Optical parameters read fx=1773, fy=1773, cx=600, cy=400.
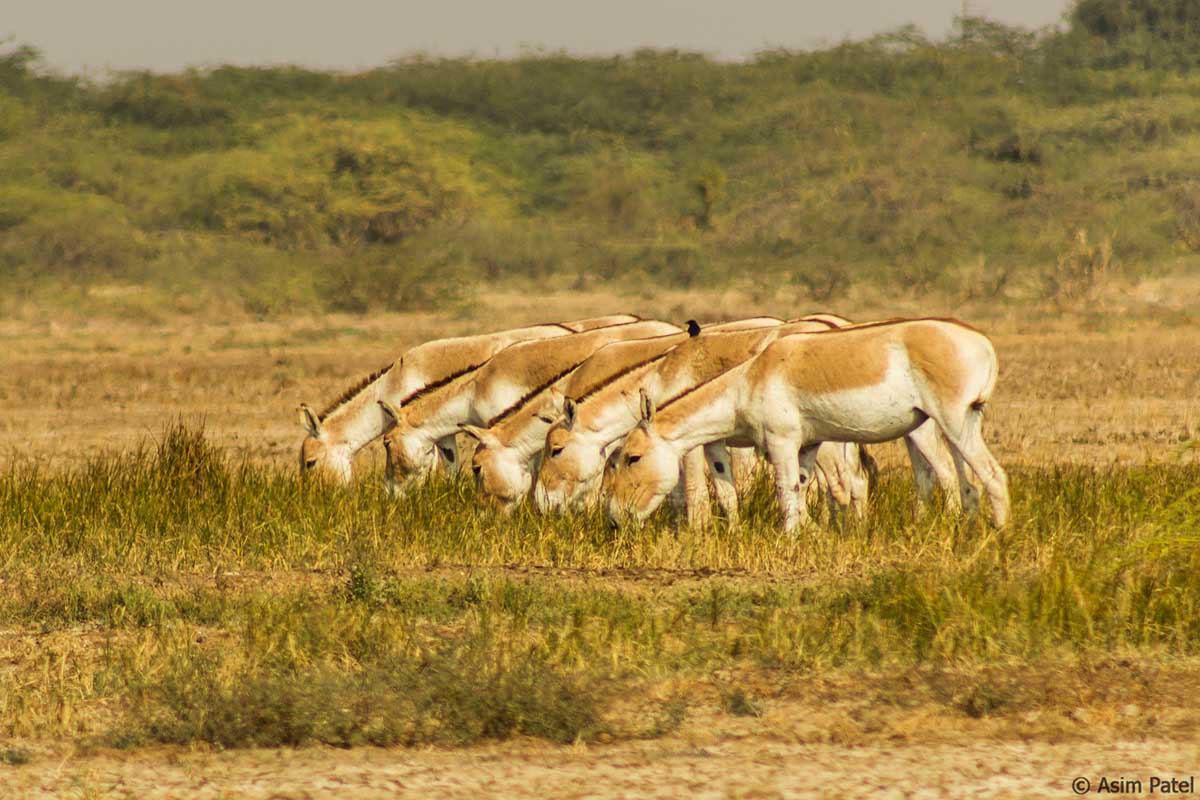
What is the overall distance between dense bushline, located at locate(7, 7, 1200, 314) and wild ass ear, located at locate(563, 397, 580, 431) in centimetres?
2306

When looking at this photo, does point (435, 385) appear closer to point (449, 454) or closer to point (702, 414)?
point (449, 454)

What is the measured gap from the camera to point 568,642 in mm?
7086

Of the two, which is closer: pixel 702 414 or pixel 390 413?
pixel 702 414

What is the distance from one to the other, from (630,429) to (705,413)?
32.3 inches

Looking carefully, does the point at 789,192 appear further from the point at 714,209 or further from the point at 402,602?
the point at 402,602

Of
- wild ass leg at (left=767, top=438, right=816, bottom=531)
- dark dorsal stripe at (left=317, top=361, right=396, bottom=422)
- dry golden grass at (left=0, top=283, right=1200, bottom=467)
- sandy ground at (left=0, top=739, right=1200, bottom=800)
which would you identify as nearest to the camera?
sandy ground at (left=0, top=739, right=1200, bottom=800)

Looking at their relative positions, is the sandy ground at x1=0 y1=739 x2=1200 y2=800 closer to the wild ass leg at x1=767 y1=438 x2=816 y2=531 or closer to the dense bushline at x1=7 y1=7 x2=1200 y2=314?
the wild ass leg at x1=767 y1=438 x2=816 y2=531

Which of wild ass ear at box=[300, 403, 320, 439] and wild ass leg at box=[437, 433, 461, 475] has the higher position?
wild ass ear at box=[300, 403, 320, 439]


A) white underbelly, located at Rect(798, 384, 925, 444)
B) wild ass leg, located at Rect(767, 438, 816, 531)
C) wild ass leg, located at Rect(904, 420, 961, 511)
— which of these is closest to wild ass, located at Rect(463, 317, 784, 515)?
wild ass leg, located at Rect(767, 438, 816, 531)

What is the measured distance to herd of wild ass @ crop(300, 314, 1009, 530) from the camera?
923 centimetres

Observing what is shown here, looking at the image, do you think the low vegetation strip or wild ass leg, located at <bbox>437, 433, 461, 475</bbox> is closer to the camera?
the low vegetation strip

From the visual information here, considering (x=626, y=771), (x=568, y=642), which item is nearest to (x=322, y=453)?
(x=568, y=642)

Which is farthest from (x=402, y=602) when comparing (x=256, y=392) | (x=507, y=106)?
(x=507, y=106)

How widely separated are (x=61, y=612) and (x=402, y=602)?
155 cm
